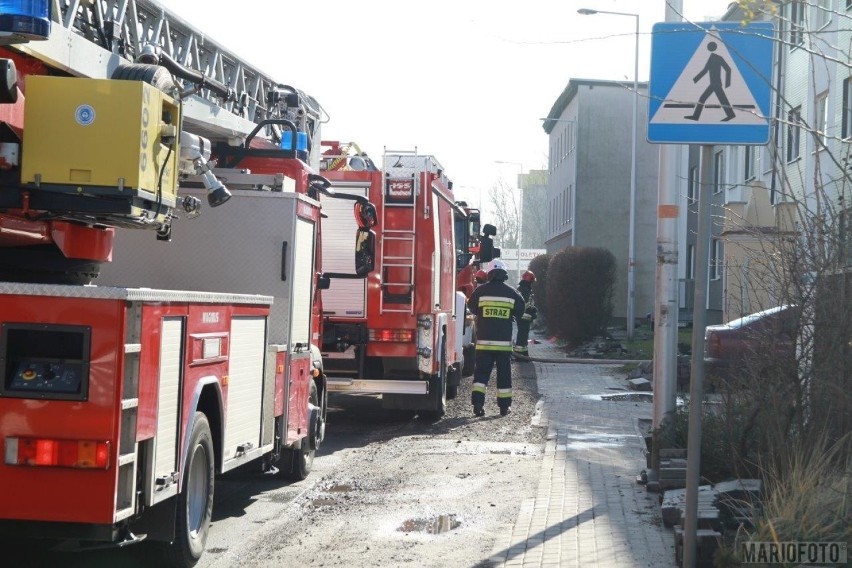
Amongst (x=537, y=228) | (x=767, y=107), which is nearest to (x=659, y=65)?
(x=767, y=107)

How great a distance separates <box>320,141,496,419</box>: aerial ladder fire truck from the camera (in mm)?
13711

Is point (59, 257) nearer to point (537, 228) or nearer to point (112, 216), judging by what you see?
point (112, 216)

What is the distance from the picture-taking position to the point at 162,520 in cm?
627

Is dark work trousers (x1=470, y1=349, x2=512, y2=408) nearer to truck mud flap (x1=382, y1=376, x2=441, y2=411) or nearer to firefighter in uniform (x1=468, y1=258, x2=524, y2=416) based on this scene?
firefighter in uniform (x1=468, y1=258, x2=524, y2=416)

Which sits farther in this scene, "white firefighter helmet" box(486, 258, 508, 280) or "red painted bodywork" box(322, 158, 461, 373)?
"white firefighter helmet" box(486, 258, 508, 280)

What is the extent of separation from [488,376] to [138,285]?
6670mm

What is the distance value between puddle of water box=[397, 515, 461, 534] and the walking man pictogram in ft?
11.0

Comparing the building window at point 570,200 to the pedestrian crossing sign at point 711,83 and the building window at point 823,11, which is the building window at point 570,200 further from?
the pedestrian crossing sign at point 711,83

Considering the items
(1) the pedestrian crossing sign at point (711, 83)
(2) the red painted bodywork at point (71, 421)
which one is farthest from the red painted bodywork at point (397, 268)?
(2) the red painted bodywork at point (71, 421)

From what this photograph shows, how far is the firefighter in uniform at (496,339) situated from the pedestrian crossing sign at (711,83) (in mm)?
8576

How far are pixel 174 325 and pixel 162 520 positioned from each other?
1131 mm

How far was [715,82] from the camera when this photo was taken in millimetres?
6258

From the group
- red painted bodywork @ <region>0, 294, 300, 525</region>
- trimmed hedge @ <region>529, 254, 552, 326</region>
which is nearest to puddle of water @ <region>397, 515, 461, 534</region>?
red painted bodywork @ <region>0, 294, 300, 525</region>

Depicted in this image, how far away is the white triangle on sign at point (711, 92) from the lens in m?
6.19
